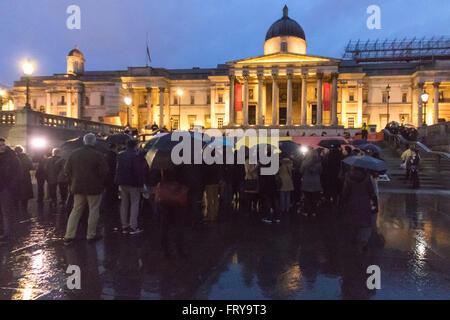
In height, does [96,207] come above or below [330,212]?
above

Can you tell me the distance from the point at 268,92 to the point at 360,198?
50.4 metres

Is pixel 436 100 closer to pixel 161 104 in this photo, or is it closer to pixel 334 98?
pixel 334 98

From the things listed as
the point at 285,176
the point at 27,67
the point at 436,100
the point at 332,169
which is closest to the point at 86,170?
the point at 285,176

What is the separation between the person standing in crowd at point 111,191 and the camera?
8369 mm

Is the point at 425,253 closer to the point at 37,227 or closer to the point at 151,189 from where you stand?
the point at 151,189

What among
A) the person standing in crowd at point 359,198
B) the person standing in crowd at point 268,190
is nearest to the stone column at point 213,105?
the person standing in crowd at point 268,190

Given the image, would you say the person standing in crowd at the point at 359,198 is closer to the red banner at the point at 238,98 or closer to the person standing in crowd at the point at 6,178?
the person standing in crowd at the point at 6,178

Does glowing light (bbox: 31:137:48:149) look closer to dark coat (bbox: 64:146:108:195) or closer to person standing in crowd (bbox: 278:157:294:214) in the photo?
dark coat (bbox: 64:146:108:195)

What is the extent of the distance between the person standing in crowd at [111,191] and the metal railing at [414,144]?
62.4ft

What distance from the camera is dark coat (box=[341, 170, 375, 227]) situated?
6516 mm

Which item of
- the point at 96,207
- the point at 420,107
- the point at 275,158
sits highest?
the point at 420,107

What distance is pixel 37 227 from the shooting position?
8031mm

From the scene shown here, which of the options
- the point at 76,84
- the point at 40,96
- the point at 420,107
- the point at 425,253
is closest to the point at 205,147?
the point at 425,253
